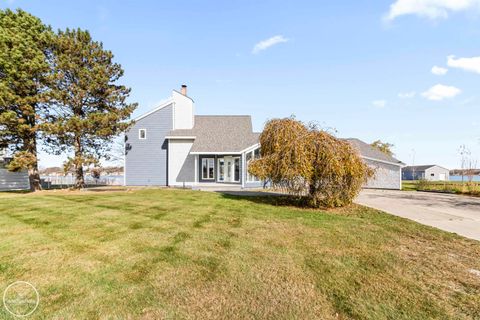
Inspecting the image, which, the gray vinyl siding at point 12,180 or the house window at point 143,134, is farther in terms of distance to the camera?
the house window at point 143,134

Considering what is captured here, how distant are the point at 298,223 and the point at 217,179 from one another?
1432 cm

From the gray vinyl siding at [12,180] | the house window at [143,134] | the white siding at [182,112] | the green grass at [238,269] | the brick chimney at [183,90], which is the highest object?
the brick chimney at [183,90]

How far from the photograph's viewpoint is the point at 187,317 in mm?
2930

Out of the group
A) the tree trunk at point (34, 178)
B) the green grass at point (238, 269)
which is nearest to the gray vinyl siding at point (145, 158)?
the tree trunk at point (34, 178)

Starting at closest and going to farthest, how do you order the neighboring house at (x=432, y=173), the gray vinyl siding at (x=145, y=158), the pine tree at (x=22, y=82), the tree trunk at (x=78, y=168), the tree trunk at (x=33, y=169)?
the pine tree at (x=22, y=82), the tree trunk at (x=33, y=169), the tree trunk at (x=78, y=168), the gray vinyl siding at (x=145, y=158), the neighboring house at (x=432, y=173)

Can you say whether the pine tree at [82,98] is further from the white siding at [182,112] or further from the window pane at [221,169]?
the window pane at [221,169]

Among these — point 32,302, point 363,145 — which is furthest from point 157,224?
point 363,145

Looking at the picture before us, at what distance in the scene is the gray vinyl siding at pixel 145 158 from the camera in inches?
888

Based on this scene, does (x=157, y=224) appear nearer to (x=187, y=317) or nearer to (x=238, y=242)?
(x=238, y=242)

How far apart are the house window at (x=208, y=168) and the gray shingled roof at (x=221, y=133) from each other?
137cm

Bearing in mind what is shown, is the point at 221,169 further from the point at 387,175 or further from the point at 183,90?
the point at 387,175

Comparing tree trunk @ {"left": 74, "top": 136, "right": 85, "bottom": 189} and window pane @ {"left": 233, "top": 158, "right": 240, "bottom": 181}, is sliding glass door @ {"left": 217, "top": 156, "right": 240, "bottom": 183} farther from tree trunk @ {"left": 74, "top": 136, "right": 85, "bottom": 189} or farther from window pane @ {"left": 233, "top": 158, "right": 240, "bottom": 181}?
tree trunk @ {"left": 74, "top": 136, "right": 85, "bottom": 189}

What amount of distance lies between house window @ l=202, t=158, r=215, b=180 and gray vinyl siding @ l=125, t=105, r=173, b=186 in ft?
12.4

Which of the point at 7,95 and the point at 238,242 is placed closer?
the point at 238,242
